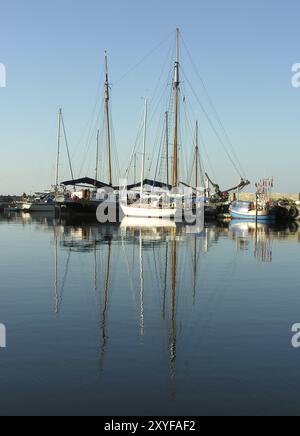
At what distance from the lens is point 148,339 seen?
559 inches

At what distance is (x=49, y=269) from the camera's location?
27438 millimetres

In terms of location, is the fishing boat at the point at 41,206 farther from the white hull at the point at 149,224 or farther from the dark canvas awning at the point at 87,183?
the white hull at the point at 149,224

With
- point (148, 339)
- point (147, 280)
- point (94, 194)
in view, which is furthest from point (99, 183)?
point (148, 339)

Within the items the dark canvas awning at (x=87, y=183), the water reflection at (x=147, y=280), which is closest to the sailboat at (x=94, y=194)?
the dark canvas awning at (x=87, y=183)

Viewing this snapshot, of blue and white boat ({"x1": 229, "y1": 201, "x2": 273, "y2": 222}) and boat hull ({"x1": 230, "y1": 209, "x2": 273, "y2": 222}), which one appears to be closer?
boat hull ({"x1": 230, "y1": 209, "x2": 273, "y2": 222})

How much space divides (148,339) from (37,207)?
111635mm

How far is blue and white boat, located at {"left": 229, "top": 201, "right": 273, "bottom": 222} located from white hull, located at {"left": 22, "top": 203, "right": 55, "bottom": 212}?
132 feet

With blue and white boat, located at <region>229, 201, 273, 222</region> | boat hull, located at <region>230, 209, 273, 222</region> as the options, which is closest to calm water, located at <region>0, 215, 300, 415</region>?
boat hull, located at <region>230, 209, 273, 222</region>

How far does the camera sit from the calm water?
Result: 33.3ft

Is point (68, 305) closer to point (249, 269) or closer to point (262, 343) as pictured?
point (262, 343)

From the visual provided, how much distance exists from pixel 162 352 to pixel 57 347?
8.25ft

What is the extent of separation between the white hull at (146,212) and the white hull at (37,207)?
30015mm

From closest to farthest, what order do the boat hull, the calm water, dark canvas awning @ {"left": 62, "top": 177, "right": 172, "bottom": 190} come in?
the calm water < the boat hull < dark canvas awning @ {"left": 62, "top": 177, "right": 172, "bottom": 190}

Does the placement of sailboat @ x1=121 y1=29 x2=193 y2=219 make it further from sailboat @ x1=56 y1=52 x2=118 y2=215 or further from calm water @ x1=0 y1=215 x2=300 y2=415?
calm water @ x1=0 y1=215 x2=300 y2=415
